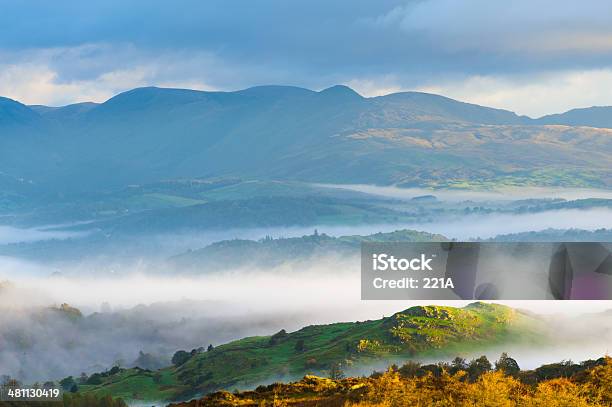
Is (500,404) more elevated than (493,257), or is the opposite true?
(493,257)

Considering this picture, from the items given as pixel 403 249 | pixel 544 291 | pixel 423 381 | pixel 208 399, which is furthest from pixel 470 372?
pixel 208 399

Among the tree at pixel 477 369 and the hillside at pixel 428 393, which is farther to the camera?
the tree at pixel 477 369

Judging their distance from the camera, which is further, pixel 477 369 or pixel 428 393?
pixel 477 369

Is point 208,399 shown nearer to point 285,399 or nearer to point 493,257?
point 285,399

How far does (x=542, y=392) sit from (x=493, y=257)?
A: 143 ft

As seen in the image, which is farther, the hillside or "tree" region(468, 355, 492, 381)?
"tree" region(468, 355, 492, 381)

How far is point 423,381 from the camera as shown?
4092 inches

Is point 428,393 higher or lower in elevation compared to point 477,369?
higher

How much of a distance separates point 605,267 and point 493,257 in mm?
14448

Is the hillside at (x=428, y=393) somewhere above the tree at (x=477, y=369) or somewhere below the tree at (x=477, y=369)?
above

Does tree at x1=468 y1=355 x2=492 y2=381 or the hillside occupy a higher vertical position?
the hillside

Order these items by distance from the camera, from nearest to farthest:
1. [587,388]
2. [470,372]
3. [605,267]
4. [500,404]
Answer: [500,404]
[587,388]
[605,267]
[470,372]

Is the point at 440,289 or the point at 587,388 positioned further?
the point at 440,289

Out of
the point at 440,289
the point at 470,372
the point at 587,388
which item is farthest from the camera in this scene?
the point at 470,372
